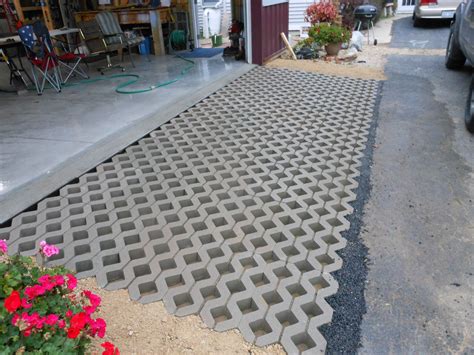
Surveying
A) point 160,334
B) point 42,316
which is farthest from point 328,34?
point 42,316

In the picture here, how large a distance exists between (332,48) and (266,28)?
1660 mm

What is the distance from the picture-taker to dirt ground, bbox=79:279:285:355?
174 centimetres

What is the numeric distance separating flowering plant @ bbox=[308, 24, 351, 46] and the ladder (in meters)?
6.53

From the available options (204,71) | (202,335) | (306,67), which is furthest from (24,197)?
(306,67)

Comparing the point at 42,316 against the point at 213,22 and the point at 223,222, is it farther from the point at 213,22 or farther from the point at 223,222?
the point at 213,22

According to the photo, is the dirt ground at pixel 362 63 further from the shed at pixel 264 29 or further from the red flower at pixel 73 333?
the red flower at pixel 73 333

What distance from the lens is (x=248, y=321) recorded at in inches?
74.0

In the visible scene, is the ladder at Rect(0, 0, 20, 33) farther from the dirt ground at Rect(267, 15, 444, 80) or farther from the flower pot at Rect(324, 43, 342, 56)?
the flower pot at Rect(324, 43, 342, 56)

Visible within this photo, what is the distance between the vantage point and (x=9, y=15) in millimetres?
8500

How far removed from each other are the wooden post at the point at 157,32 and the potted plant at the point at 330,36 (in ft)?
11.1

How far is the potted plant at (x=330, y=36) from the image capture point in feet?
26.2

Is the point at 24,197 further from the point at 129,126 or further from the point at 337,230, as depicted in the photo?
the point at 337,230

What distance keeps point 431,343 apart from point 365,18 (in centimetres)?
1055

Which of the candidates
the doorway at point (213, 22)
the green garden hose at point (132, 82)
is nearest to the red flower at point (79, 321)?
the green garden hose at point (132, 82)
